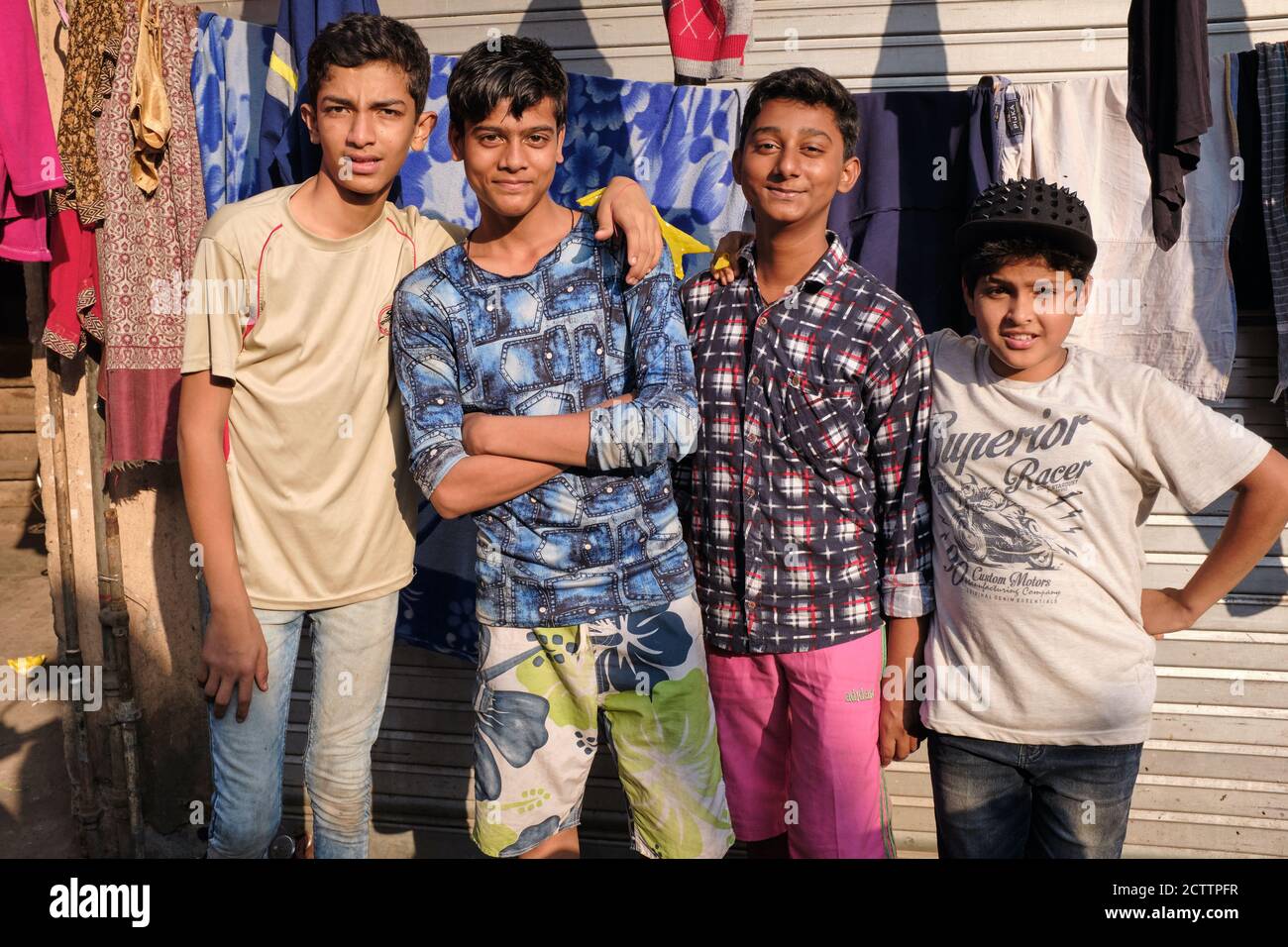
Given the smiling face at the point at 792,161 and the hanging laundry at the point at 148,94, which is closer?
the smiling face at the point at 792,161

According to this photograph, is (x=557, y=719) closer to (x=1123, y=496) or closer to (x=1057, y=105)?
(x=1123, y=496)

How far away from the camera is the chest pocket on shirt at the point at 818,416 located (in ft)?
7.54

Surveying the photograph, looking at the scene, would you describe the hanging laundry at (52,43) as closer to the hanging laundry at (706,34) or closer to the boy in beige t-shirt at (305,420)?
the boy in beige t-shirt at (305,420)

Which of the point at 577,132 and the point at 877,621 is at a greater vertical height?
the point at 577,132

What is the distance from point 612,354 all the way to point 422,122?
0.94m

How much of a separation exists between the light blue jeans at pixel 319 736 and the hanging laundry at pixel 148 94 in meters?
1.87

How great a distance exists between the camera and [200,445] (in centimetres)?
228

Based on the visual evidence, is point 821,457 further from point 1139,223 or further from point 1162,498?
point 1162,498

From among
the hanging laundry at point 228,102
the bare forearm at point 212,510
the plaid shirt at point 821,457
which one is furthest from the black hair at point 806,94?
the hanging laundry at point 228,102

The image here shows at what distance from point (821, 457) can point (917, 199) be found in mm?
1298

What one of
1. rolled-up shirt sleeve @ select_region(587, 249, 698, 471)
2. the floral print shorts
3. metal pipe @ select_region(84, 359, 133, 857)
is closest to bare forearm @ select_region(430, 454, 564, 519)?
rolled-up shirt sleeve @ select_region(587, 249, 698, 471)

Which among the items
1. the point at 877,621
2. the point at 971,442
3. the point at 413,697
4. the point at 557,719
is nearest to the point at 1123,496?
the point at 971,442

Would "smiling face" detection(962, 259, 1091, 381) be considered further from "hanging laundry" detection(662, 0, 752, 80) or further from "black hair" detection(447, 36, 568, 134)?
"hanging laundry" detection(662, 0, 752, 80)

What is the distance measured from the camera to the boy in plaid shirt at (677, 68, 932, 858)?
230 cm
